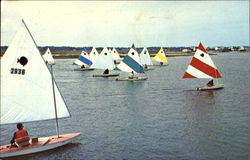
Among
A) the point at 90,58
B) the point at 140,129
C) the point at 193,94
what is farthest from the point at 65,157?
the point at 90,58

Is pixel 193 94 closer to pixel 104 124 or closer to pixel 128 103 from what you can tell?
pixel 128 103

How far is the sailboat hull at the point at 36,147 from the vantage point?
22.7m

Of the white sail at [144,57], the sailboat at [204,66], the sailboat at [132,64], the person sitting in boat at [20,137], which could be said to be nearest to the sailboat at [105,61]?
→ the sailboat at [132,64]

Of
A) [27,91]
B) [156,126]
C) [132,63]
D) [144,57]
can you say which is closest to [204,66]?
[132,63]

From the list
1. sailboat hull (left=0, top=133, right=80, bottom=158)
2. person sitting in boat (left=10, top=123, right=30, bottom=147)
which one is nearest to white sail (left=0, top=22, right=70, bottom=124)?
person sitting in boat (left=10, top=123, right=30, bottom=147)

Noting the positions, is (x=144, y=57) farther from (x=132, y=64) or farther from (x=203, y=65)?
(x=203, y=65)

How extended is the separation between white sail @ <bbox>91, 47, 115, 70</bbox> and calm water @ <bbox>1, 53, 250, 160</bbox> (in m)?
26.3

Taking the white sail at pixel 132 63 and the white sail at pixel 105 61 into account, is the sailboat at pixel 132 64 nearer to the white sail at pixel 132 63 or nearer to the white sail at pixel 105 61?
the white sail at pixel 132 63

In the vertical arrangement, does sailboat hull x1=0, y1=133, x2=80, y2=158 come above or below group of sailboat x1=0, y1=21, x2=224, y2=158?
below

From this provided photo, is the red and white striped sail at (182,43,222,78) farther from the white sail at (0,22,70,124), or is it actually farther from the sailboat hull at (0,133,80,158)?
the white sail at (0,22,70,124)

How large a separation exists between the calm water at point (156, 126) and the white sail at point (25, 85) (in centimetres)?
283

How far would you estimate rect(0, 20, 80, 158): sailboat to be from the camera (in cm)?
2281

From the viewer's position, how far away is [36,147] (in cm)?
2334

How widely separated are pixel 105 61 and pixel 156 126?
4842 centimetres
